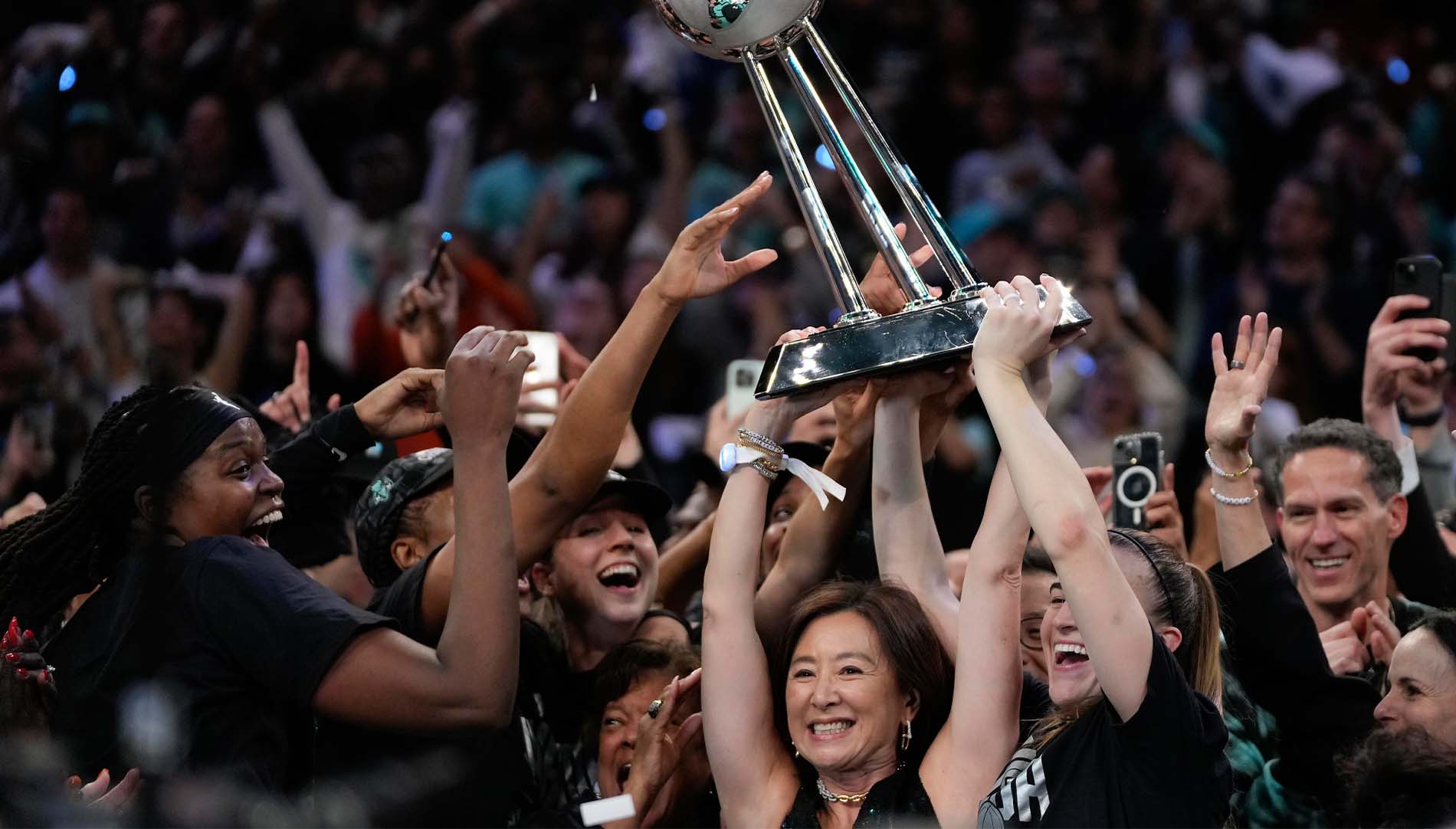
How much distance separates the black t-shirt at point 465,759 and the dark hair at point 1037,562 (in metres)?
0.91

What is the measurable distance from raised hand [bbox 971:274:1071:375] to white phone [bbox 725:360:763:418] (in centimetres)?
176

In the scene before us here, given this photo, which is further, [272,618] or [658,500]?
[658,500]

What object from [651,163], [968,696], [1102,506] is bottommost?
[968,696]

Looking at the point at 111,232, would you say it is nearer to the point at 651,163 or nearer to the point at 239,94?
the point at 239,94

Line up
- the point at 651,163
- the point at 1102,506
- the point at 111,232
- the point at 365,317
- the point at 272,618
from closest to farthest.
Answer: the point at 272,618, the point at 1102,506, the point at 365,317, the point at 111,232, the point at 651,163

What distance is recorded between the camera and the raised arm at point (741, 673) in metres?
2.74

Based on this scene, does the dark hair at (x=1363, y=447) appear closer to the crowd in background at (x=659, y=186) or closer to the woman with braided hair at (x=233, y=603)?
the crowd in background at (x=659, y=186)

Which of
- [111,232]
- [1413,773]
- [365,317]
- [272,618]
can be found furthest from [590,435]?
[111,232]

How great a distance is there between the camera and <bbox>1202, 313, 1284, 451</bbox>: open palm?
2.84 m

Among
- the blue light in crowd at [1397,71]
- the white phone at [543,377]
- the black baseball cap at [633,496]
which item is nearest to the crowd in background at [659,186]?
the blue light in crowd at [1397,71]

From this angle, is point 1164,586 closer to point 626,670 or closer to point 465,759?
point 626,670

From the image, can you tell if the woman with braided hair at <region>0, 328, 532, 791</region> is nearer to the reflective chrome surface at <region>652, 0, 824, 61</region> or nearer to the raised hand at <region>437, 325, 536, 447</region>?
the raised hand at <region>437, 325, 536, 447</region>

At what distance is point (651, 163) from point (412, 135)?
1069 millimetres

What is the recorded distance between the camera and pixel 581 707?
3340 millimetres
